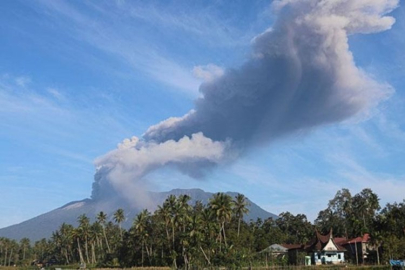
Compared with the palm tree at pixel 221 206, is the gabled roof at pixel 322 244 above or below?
below

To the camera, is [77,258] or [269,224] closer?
[269,224]

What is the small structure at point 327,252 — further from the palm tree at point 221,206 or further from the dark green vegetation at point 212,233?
the palm tree at point 221,206

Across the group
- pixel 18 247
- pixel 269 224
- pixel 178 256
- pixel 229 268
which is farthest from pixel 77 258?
pixel 229 268

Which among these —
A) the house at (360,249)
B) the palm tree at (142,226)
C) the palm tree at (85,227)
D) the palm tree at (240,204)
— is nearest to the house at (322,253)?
the house at (360,249)

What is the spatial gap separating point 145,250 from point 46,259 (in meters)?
70.4

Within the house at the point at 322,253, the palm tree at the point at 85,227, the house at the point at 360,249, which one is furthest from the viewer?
the palm tree at the point at 85,227

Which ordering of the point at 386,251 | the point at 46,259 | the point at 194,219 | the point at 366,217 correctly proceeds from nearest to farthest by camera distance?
the point at 386,251 → the point at 194,219 → the point at 366,217 → the point at 46,259

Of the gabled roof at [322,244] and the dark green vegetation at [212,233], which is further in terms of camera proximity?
the gabled roof at [322,244]

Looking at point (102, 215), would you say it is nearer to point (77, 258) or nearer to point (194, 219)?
point (77, 258)

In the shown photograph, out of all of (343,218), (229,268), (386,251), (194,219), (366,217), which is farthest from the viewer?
(343,218)

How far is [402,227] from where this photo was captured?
3206 inches

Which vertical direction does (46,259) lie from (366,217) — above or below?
below

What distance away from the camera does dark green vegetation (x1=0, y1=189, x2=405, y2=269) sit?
7638 cm

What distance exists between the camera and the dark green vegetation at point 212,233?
251ft
